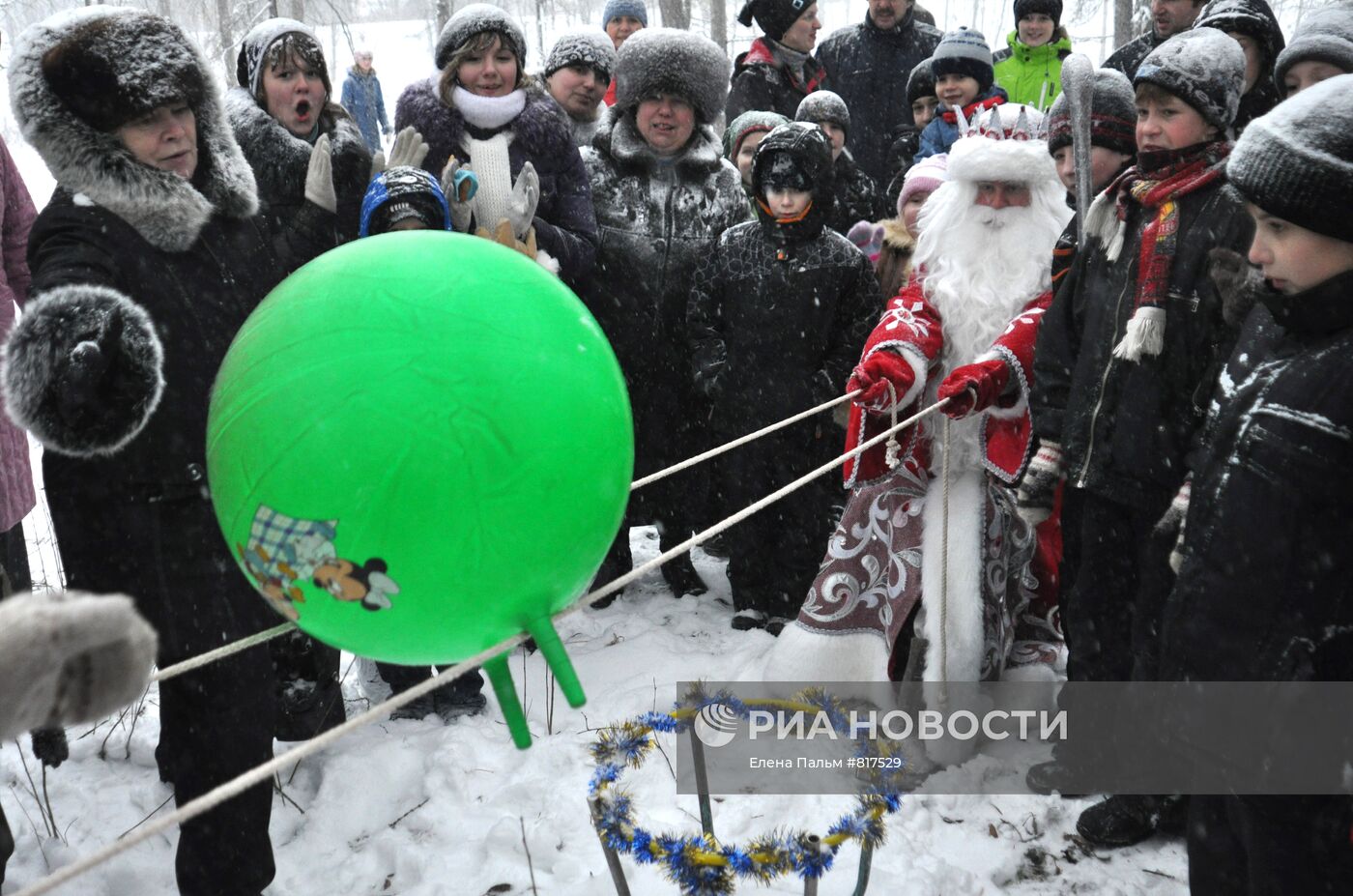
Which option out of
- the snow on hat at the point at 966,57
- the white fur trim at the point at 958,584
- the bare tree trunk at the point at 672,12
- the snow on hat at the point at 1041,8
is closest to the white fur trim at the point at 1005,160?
the white fur trim at the point at 958,584

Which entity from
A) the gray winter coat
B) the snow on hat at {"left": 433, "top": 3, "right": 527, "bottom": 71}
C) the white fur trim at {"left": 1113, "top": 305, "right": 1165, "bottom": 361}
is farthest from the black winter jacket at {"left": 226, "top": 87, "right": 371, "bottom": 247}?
the white fur trim at {"left": 1113, "top": 305, "right": 1165, "bottom": 361}

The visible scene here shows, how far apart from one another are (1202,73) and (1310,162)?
1.02 m

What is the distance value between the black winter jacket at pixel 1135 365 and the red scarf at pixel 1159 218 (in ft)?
0.09

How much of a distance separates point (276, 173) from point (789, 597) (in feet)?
8.94

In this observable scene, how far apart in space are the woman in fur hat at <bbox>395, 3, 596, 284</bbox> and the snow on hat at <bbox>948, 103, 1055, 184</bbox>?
1.59 m

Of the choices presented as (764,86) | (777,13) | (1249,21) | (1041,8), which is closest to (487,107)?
(764,86)

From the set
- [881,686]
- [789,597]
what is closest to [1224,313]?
[881,686]

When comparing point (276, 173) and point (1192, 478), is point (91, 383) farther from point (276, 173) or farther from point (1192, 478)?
point (1192, 478)

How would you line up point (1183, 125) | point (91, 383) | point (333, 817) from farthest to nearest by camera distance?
point (333, 817) → point (1183, 125) → point (91, 383)

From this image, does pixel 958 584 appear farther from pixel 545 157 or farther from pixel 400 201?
pixel 545 157

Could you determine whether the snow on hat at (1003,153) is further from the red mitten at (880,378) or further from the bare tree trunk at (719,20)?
the bare tree trunk at (719,20)

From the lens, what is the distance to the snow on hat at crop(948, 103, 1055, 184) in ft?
11.6

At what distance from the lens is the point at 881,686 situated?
3820 mm

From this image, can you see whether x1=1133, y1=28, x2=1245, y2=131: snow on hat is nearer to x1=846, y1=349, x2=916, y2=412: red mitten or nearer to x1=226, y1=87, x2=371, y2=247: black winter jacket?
x1=846, y1=349, x2=916, y2=412: red mitten
